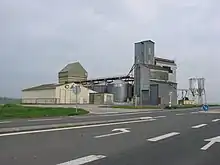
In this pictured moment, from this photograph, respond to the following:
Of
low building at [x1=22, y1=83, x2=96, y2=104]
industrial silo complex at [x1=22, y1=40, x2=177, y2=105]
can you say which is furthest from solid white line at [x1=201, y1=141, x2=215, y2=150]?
low building at [x1=22, y1=83, x2=96, y2=104]

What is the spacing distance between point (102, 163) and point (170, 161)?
1.74 meters

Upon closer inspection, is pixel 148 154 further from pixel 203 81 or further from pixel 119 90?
pixel 203 81

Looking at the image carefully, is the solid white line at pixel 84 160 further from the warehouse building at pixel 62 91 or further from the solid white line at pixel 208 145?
the warehouse building at pixel 62 91

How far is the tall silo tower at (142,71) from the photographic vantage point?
74.4 metres

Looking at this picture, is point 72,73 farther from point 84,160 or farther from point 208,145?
point 84,160

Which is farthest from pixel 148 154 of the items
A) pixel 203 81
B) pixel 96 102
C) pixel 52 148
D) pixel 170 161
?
pixel 203 81

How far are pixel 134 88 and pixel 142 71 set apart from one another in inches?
175

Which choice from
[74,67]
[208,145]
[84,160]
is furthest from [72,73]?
[84,160]

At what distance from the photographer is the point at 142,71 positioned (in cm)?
7494

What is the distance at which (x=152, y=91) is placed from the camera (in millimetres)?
74500

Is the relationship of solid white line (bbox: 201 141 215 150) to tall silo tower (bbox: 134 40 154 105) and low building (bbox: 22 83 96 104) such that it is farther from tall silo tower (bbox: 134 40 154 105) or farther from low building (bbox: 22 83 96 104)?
low building (bbox: 22 83 96 104)

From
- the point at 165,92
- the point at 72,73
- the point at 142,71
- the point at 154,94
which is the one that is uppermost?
the point at 72,73

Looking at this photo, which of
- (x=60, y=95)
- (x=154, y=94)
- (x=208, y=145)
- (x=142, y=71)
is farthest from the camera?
(x=60, y=95)

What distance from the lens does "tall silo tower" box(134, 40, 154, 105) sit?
74438 millimetres
